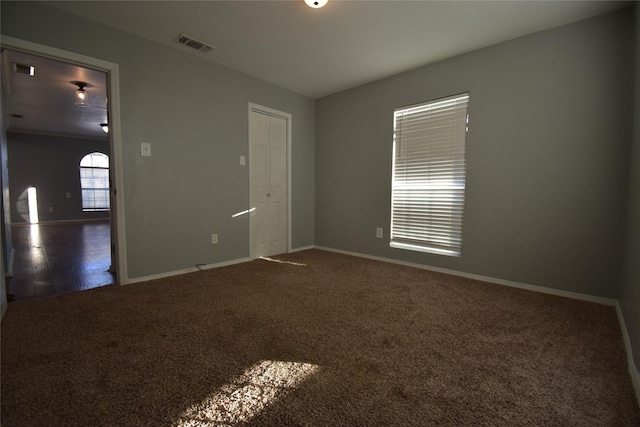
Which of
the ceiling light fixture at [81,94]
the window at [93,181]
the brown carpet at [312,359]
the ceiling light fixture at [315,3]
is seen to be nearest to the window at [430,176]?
the brown carpet at [312,359]

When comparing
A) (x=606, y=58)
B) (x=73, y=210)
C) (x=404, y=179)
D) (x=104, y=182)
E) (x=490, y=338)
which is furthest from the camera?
(x=104, y=182)

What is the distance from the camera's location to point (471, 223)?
3062mm

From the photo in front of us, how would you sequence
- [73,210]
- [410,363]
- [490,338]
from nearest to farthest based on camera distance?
1. [410,363]
2. [490,338]
3. [73,210]

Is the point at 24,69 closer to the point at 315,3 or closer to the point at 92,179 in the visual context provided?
the point at 315,3

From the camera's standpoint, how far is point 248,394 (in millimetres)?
1270

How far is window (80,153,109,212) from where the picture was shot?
8828 millimetres

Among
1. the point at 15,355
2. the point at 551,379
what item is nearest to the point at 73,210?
the point at 15,355

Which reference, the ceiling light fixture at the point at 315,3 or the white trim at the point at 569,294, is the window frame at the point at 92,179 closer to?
the white trim at the point at 569,294

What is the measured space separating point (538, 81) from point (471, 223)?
1.46 m

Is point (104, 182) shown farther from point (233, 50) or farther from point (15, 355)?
point (15, 355)

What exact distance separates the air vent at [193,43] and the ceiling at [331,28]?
0.20 feet

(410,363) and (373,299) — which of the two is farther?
(373,299)

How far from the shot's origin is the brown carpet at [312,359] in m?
1.17

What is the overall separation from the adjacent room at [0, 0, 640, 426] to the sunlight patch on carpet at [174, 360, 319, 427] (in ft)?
0.04
